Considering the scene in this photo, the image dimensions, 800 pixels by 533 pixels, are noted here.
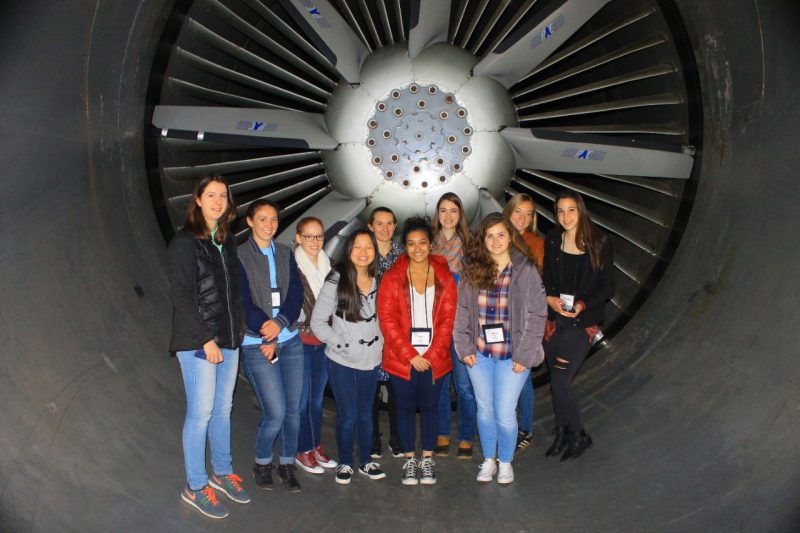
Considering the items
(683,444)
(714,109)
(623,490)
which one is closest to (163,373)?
(623,490)

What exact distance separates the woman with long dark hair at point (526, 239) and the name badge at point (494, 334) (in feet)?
1.34

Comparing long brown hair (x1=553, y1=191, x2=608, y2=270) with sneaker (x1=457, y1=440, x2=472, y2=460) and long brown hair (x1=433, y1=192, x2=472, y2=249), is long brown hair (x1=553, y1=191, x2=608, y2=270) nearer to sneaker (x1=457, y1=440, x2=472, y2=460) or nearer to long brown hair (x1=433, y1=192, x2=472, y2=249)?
long brown hair (x1=433, y1=192, x2=472, y2=249)

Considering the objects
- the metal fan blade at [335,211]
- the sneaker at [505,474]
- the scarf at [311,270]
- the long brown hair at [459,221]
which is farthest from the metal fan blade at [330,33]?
the sneaker at [505,474]

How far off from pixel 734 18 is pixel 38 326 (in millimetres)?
3439

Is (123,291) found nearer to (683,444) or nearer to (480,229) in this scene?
(480,229)

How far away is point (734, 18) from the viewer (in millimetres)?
3340

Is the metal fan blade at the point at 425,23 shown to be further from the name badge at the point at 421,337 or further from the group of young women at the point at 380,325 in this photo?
the name badge at the point at 421,337

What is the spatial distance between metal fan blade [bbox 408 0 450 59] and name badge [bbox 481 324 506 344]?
5.38ft

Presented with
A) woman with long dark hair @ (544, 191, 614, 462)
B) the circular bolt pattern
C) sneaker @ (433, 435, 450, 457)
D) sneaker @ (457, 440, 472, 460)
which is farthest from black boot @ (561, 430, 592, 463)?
the circular bolt pattern

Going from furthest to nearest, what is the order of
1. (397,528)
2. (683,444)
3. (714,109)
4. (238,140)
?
(238,140) → (714,109) → (683,444) → (397,528)

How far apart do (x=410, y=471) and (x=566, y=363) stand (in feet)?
3.36

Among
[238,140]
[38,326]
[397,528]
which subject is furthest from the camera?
[238,140]

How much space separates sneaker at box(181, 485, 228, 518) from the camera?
327cm

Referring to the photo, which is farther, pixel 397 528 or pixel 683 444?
pixel 683 444
